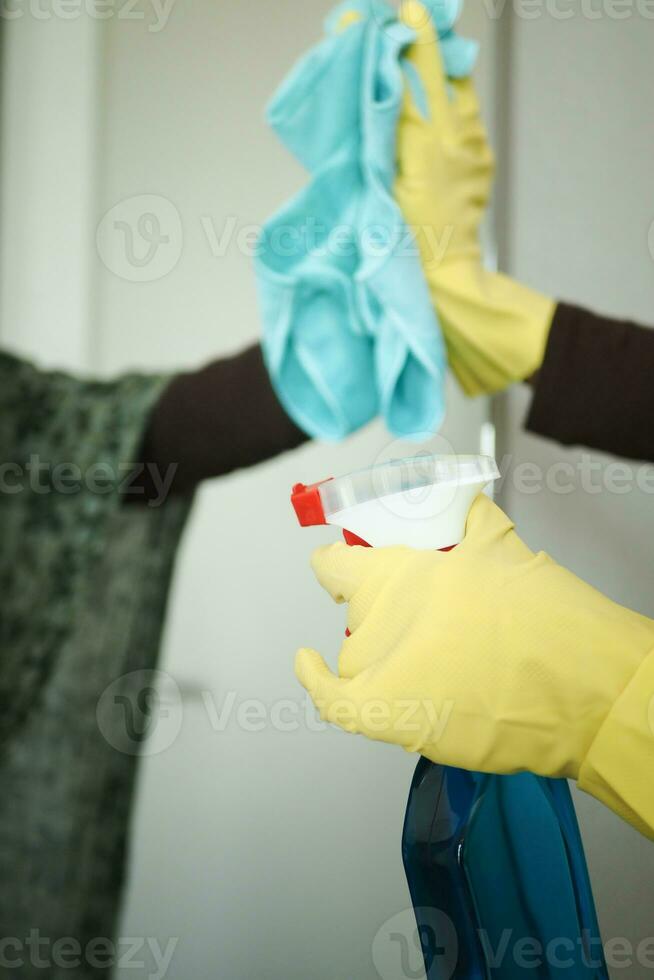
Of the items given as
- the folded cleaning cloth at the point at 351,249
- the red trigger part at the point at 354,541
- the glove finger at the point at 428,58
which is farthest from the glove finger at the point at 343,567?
the glove finger at the point at 428,58

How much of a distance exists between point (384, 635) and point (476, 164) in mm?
259

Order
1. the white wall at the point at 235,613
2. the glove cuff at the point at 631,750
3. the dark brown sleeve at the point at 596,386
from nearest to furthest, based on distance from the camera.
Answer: the glove cuff at the point at 631,750, the dark brown sleeve at the point at 596,386, the white wall at the point at 235,613

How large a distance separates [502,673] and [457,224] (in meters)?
0.24

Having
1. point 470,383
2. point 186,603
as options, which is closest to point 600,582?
point 470,383

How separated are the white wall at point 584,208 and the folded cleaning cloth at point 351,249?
11 cm

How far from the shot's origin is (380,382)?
1.30 feet

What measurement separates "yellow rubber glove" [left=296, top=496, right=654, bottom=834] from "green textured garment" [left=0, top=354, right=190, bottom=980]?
0.70 feet

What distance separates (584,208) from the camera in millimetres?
494

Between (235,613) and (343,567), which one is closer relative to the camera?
(343,567)

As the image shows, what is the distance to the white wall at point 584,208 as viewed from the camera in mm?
474

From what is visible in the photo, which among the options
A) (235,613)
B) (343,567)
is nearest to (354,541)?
(343,567)

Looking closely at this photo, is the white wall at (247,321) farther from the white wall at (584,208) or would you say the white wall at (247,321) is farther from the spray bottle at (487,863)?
the spray bottle at (487,863)

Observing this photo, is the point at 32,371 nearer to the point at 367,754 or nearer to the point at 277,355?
the point at 277,355

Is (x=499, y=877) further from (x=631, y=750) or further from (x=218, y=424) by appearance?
(x=218, y=424)
